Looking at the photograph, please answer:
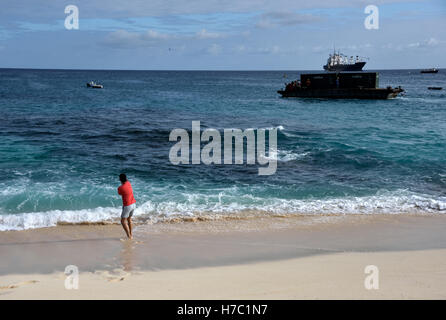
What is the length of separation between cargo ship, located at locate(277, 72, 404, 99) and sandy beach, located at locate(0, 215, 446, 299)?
1668 inches

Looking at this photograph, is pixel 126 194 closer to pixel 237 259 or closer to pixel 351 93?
pixel 237 259

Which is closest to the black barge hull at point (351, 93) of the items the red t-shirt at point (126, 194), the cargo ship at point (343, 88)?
the cargo ship at point (343, 88)

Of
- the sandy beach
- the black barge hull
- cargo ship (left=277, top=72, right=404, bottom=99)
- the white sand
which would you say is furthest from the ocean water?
cargo ship (left=277, top=72, right=404, bottom=99)

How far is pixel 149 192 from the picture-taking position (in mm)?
14641

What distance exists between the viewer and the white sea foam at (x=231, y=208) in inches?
468

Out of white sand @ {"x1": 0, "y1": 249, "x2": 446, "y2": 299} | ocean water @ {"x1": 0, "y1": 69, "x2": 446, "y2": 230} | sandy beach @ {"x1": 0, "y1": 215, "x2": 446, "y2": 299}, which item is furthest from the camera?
ocean water @ {"x1": 0, "y1": 69, "x2": 446, "y2": 230}

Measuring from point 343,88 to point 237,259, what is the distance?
4749cm

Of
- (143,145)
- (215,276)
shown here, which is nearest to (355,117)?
(143,145)

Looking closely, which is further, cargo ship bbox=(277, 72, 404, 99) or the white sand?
cargo ship bbox=(277, 72, 404, 99)

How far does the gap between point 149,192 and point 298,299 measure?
29.6ft

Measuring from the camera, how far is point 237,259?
8.88 m

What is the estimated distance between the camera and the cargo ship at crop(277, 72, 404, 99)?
2056 inches

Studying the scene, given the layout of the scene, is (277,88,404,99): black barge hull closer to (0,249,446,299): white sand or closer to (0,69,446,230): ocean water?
(0,69,446,230): ocean water

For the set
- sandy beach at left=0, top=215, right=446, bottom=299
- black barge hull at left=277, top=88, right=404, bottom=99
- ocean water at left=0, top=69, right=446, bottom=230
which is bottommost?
sandy beach at left=0, top=215, right=446, bottom=299
